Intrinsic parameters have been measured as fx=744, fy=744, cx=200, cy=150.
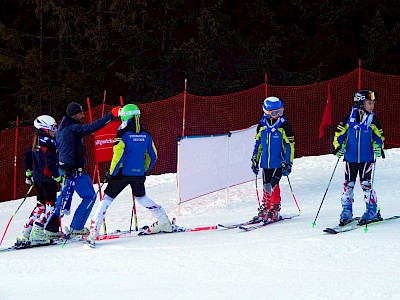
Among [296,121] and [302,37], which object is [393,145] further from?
[302,37]

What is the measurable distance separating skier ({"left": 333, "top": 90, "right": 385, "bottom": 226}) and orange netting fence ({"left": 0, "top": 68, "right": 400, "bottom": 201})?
767 centimetres

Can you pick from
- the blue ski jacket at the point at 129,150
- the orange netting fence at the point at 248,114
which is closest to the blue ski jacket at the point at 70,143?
the blue ski jacket at the point at 129,150

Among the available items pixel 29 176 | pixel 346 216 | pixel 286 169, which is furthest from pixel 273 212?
pixel 29 176

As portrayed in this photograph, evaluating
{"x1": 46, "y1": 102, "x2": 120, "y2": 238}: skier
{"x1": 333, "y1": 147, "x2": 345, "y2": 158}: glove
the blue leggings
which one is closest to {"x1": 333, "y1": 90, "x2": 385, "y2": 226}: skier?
{"x1": 333, "y1": 147, "x2": 345, "y2": 158}: glove

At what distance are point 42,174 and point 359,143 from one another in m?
3.83

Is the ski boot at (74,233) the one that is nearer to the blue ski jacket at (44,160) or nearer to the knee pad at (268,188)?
the blue ski jacket at (44,160)

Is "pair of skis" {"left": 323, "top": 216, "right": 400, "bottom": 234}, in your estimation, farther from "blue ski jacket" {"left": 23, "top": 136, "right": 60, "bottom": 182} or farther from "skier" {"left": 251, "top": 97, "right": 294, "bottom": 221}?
"blue ski jacket" {"left": 23, "top": 136, "right": 60, "bottom": 182}

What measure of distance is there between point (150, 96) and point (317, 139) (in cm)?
847

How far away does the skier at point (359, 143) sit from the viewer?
8.91 m

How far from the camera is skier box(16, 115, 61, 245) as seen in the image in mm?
8953

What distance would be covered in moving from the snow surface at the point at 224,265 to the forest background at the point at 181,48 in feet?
49.9

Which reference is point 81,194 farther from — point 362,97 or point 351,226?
point 362,97

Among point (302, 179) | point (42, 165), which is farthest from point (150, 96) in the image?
point (42, 165)

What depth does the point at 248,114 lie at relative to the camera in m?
18.2
